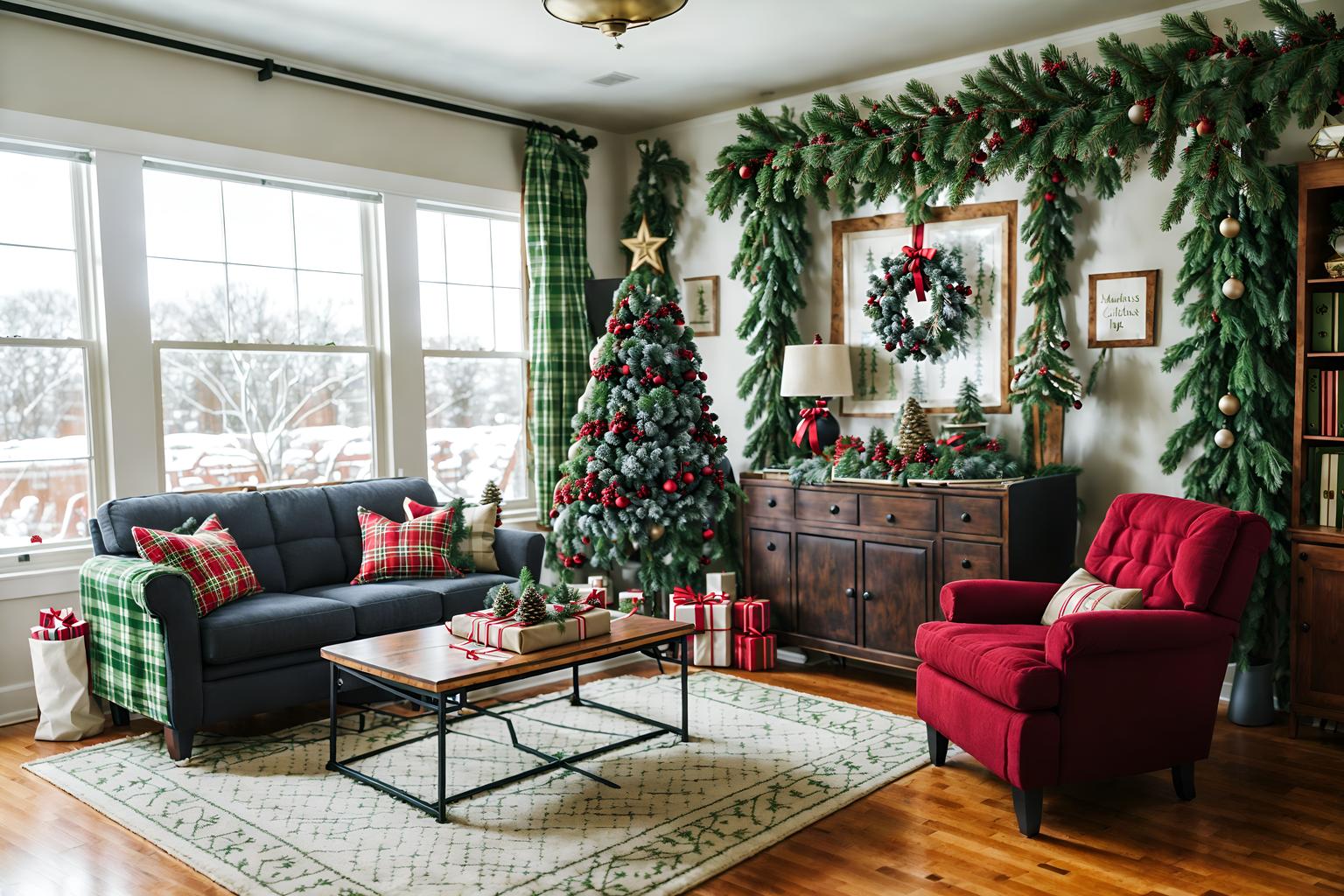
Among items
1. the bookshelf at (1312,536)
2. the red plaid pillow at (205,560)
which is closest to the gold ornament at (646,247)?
the red plaid pillow at (205,560)

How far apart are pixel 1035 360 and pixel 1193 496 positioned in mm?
863

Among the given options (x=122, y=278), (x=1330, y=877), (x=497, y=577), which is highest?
(x=122, y=278)

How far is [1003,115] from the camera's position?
14.2 ft

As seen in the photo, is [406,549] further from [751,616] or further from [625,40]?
[625,40]

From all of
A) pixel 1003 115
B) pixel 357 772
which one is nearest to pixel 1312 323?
pixel 1003 115

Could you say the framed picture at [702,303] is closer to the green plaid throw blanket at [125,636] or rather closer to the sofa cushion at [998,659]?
the sofa cushion at [998,659]

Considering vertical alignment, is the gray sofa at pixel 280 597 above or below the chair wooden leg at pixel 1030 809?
above

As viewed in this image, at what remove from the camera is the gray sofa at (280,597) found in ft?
12.2

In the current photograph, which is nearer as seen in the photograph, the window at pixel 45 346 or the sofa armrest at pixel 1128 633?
the sofa armrest at pixel 1128 633

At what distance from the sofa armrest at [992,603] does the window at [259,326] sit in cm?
305

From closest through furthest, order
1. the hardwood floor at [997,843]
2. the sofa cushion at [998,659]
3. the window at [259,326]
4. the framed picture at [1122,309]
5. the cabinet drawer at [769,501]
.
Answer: the hardwood floor at [997,843], the sofa cushion at [998,659], the framed picture at [1122,309], the window at [259,326], the cabinet drawer at [769,501]

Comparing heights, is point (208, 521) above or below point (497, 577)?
above

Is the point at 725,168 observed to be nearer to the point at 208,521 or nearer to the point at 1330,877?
the point at 208,521

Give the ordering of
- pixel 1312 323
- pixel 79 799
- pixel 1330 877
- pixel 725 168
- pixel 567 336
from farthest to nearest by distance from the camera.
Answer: pixel 567 336 → pixel 725 168 → pixel 1312 323 → pixel 79 799 → pixel 1330 877
